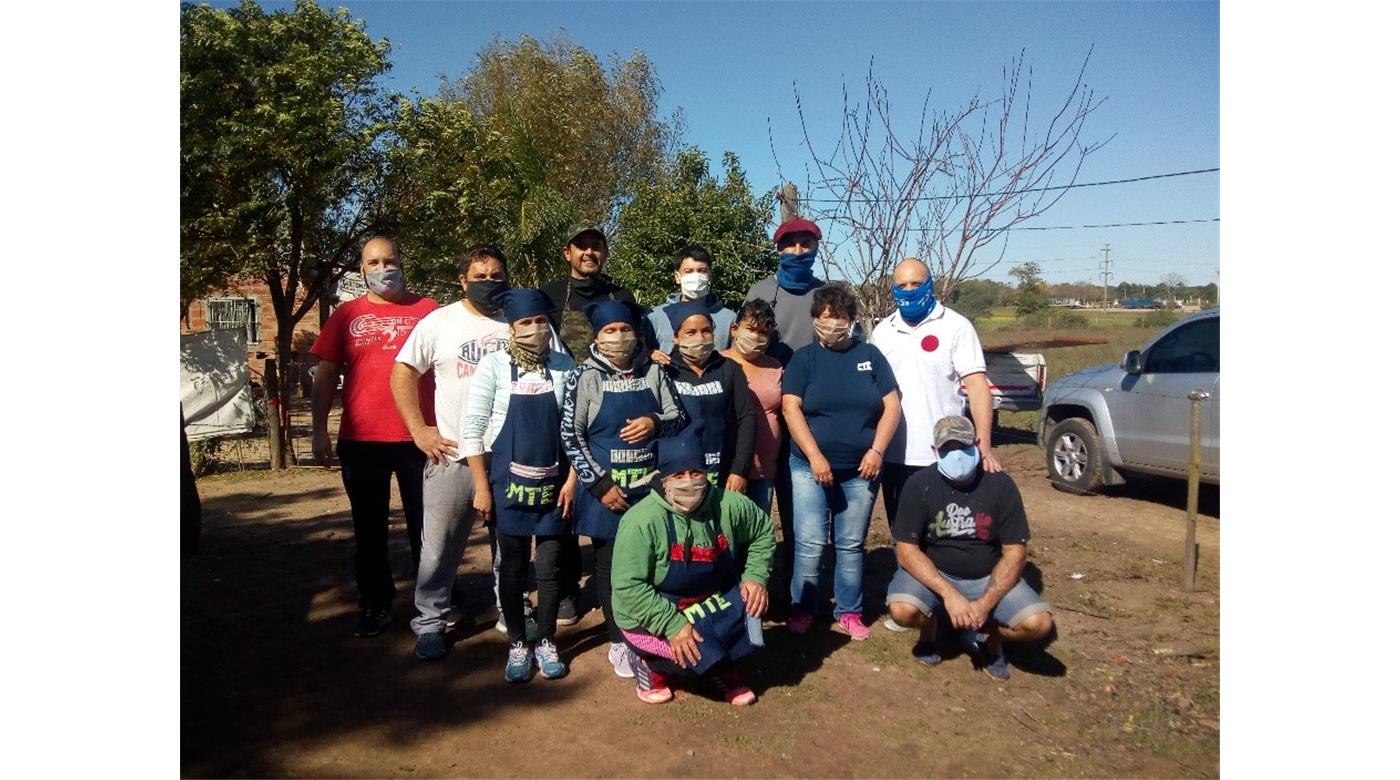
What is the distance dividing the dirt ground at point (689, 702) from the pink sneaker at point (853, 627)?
5 centimetres

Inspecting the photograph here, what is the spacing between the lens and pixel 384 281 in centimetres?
439

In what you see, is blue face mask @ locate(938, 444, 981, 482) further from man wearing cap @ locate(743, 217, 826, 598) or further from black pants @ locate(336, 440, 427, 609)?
black pants @ locate(336, 440, 427, 609)

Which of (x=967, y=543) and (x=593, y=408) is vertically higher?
(x=593, y=408)

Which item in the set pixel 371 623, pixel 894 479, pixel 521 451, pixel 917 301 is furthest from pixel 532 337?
pixel 894 479

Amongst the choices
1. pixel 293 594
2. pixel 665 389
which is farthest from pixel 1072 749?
pixel 293 594

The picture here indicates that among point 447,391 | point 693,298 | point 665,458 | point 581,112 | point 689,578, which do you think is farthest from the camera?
point 581,112

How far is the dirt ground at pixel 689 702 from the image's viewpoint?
341 centimetres

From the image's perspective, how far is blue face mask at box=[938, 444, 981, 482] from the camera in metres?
4.07

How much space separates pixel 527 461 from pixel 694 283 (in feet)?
4.47

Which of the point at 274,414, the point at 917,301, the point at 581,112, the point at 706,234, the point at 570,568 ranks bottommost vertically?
the point at 570,568

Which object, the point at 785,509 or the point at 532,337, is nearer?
the point at 532,337

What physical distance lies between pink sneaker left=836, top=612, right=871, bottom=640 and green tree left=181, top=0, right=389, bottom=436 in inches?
325

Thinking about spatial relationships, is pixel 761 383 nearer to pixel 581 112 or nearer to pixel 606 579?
pixel 606 579

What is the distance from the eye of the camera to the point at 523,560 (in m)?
4.11
